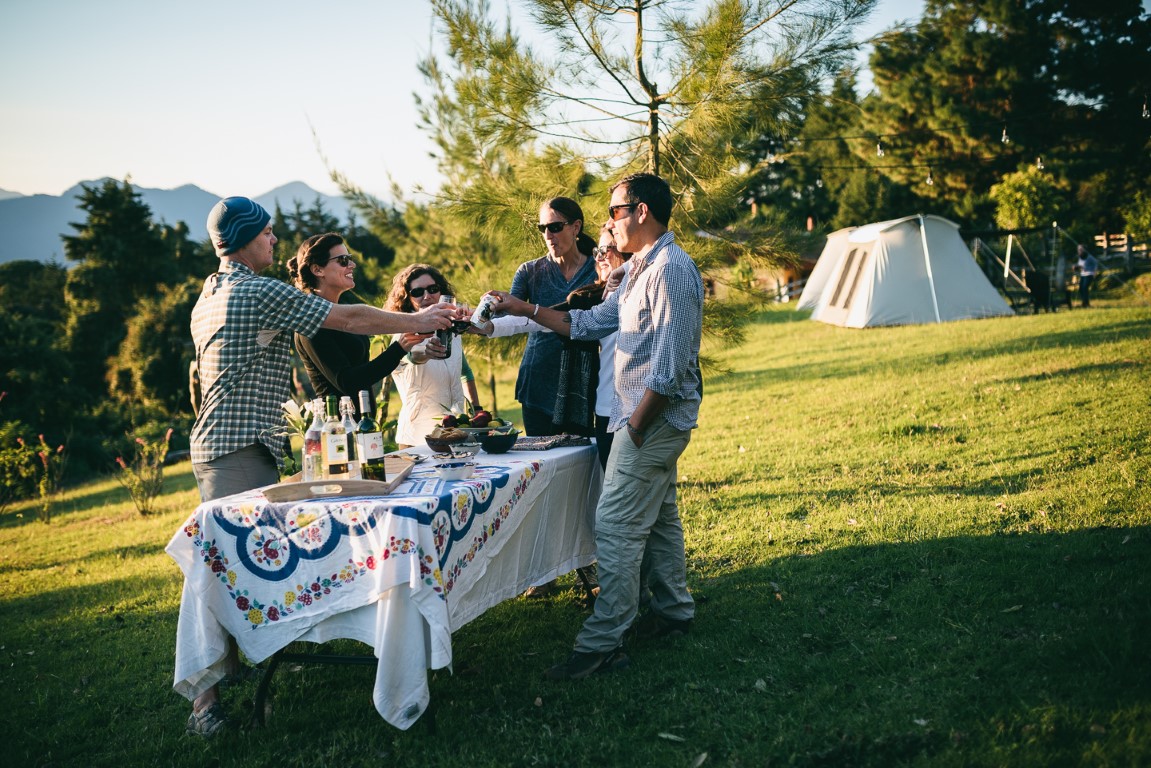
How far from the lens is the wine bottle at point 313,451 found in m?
2.92

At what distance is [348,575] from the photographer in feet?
8.72

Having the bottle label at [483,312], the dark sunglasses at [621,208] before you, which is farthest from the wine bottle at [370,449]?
the dark sunglasses at [621,208]

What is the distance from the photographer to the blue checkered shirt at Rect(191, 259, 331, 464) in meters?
2.93

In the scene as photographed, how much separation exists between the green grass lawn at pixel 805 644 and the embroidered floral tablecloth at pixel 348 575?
0.40m

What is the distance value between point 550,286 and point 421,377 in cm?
102

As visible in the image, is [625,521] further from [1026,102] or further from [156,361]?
[1026,102]

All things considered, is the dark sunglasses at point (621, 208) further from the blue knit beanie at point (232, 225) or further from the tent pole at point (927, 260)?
the tent pole at point (927, 260)

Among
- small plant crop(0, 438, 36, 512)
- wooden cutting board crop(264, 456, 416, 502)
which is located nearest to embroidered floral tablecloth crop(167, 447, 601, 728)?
wooden cutting board crop(264, 456, 416, 502)

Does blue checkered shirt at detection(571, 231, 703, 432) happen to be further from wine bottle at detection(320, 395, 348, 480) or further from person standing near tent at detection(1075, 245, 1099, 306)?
person standing near tent at detection(1075, 245, 1099, 306)

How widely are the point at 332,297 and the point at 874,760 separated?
308 centimetres

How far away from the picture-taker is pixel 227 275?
300cm

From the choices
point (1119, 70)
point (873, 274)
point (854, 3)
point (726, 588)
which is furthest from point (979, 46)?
point (726, 588)

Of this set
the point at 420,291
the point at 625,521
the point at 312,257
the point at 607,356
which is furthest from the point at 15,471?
the point at 625,521

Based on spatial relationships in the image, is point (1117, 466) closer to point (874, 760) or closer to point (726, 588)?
point (726, 588)
